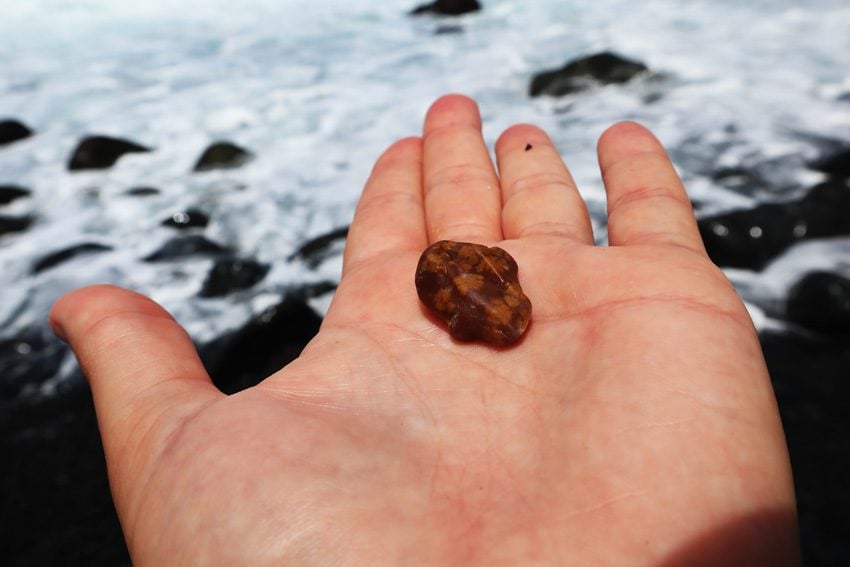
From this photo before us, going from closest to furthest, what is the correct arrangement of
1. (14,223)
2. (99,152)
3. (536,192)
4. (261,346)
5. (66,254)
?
(536,192) → (261,346) → (66,254) → (14,223) → (99,152)

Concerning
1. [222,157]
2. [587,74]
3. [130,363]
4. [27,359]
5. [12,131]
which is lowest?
[27,359]

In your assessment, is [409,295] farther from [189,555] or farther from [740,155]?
[740,155]

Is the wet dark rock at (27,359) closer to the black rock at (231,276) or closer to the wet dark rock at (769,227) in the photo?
the black rock at (231,276)

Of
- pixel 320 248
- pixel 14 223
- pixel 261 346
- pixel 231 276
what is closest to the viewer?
pixel 261 346

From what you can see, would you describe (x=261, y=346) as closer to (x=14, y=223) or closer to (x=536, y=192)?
(x=536, y=192)

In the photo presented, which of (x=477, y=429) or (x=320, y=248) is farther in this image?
(x=320, y=248)

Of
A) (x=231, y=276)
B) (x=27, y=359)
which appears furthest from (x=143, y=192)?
(x=27, y=359)

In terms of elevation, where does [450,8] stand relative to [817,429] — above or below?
above
